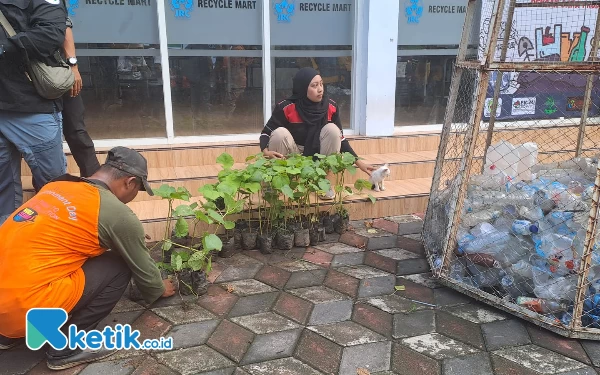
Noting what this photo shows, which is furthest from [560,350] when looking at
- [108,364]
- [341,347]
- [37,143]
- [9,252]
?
[37,143]

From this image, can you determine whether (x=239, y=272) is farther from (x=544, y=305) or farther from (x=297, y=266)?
(x=544, y=305)

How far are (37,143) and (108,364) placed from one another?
151 centimetres

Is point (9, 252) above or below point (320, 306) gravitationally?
above

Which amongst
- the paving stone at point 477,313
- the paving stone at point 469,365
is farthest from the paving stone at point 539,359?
the paving stone at point 477,313

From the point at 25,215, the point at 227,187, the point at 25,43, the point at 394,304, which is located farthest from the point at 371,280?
the point at 25,43

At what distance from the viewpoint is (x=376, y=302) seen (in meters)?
2.84

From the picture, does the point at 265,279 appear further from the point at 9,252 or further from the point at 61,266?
the point at 9,252

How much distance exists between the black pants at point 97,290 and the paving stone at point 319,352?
3.16 ft

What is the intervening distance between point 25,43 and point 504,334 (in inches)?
123

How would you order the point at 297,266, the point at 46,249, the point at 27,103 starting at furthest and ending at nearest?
1. the point at 297,266
2. the point at 27,103
3. the point at 46,249

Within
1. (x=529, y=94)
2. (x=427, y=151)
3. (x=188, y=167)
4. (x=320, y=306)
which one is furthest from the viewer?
(x=529, y=94)

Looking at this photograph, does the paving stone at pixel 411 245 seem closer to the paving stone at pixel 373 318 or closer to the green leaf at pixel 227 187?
the paving stone at pixel 373 318

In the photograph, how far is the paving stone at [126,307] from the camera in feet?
8.96

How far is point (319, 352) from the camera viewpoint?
236 centimetres
